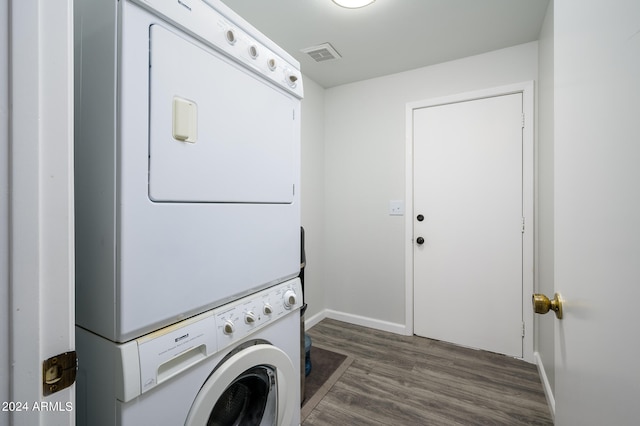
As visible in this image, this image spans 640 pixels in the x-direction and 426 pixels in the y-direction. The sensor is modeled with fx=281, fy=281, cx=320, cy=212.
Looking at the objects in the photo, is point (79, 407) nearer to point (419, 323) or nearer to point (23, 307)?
point (23, 307)

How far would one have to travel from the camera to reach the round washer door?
822mm

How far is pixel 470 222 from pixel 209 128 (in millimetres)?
2199

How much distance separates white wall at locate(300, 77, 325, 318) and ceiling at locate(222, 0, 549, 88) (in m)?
0.46

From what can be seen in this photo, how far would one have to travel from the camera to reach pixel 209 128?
851mm

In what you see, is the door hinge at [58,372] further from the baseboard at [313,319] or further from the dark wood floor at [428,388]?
the baseboard at [313,319]

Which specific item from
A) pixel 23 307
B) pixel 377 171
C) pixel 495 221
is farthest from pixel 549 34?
pixel 23 307

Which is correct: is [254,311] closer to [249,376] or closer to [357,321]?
[249,376]

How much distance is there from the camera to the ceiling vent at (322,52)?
215 cm

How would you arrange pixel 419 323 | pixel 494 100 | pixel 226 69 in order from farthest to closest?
1. pixel 419 323
2. pixel 494 100
3. pixel 226 69

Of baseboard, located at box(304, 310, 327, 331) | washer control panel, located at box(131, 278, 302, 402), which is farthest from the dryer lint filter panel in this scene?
baseboard, located at box(304, 310, 327, 331)

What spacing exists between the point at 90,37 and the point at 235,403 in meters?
1.24

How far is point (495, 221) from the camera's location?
2.25m

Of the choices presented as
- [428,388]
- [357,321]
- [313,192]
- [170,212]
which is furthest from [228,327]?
[357,321]

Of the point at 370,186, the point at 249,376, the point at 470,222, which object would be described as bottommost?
the point at 249,376
